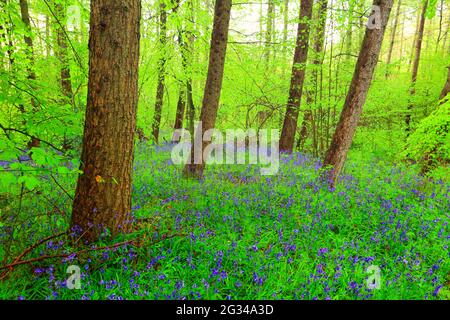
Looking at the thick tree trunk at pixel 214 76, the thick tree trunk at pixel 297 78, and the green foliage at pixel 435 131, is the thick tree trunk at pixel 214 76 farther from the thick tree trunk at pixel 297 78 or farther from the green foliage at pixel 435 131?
the green foliage at pixel 435 131

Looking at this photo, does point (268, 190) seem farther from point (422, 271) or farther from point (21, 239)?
point (21, 239)

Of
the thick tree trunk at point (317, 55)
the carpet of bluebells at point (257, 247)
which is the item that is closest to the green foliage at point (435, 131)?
the carpet of bluebells at point (257, 247)

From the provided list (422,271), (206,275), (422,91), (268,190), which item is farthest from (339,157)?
(422,91)

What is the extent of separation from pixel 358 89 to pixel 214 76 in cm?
336

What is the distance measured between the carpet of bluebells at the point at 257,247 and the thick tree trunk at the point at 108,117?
33 cm

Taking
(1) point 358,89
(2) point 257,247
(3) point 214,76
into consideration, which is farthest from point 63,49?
(1) point 358,89

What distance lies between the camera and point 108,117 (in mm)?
3193

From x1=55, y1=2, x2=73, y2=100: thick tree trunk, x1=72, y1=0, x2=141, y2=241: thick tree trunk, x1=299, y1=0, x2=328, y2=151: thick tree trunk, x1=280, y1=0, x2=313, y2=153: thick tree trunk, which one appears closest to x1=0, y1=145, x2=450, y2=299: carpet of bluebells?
x1=72, y1=0, x2=141, y2=241: thick tree trunk

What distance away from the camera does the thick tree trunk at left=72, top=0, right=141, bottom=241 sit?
309 cm

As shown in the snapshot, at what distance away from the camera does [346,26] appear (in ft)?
25.5

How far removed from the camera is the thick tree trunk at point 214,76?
6141 millimetres

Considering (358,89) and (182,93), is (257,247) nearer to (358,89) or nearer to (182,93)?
(358,89)

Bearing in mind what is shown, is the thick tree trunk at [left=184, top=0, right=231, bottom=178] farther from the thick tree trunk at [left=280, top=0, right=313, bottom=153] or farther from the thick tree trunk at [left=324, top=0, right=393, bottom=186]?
the thick tree trunk at [left=280, top=0, right=313, bottom=153]
